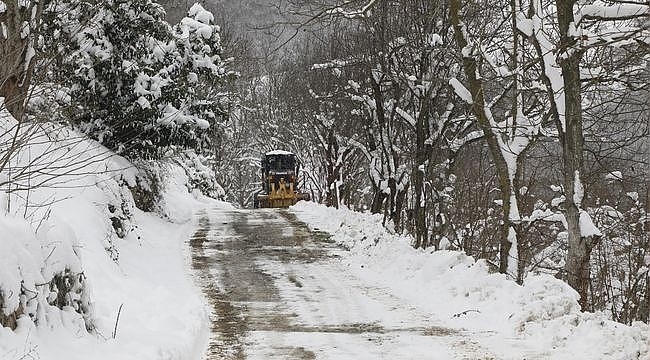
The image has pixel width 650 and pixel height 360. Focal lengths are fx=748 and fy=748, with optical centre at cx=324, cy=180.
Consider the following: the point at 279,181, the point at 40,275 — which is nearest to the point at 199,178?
the point at 279,181

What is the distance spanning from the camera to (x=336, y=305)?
11109 mm

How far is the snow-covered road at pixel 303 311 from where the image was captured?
830 cm

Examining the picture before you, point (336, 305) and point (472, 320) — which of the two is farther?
point (336, 305)

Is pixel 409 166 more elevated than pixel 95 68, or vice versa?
pixel 95 68

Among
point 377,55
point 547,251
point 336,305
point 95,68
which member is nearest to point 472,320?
point 336,305

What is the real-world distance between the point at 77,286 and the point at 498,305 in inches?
211

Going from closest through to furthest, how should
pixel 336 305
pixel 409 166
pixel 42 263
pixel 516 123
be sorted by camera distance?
1. pixel 42 263
2. pixel 336 305
3. pixel 516 123
4. pixel 409 166

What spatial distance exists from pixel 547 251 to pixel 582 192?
44.5ft

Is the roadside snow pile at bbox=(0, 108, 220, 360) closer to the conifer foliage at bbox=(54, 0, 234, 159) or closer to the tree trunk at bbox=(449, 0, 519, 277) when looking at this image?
the conifer foliage at bbox=(54, 0, 234, 159)

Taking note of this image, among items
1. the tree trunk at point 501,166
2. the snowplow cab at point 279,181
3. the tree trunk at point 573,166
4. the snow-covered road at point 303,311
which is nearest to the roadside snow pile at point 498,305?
the snow-covered road at point 303,311

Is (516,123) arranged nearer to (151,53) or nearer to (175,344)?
(175,344)

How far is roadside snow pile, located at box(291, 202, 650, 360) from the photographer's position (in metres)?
7.61

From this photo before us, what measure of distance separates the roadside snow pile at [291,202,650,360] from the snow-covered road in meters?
0.35

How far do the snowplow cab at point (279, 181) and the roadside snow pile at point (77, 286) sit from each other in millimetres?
24323
